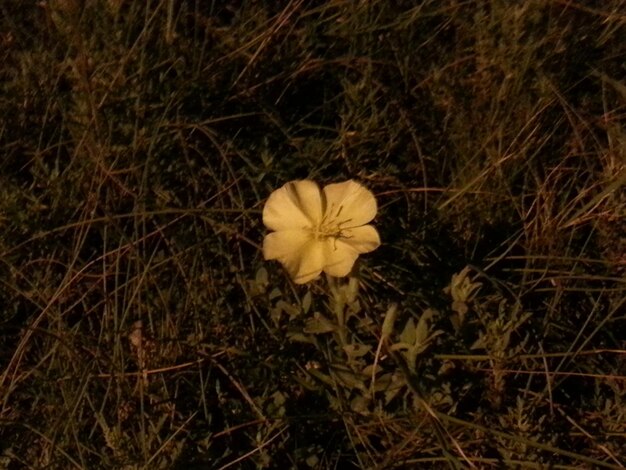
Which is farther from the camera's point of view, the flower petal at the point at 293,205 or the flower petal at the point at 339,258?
the flower petal at the point at 293,205

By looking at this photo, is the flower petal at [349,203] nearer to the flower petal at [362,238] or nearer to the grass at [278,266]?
the flower petal at [362,238]

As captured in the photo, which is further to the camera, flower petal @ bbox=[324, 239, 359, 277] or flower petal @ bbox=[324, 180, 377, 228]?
flower petal @ bbox=[324, 180, 377, 228]

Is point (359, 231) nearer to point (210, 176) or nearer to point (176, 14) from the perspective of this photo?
point (210, 176)

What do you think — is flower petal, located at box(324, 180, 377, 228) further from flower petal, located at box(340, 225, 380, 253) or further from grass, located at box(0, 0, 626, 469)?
grass, located at box(0, 0, 626, 469)

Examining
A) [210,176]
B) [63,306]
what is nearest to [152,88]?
[210,176]

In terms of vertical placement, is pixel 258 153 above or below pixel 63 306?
above

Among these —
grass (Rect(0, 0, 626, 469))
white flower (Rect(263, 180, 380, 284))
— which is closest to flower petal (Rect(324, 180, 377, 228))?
white flower (Rect(263, 180, 380, 284))

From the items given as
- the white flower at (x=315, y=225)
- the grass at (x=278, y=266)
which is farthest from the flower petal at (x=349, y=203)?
the grass at (x=278, y=266)

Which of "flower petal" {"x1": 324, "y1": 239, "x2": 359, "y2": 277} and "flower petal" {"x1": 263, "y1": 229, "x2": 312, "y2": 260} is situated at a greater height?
"flower petal" {"x1": 324, "y1": 239, "x2": 359, "y2": 277}
